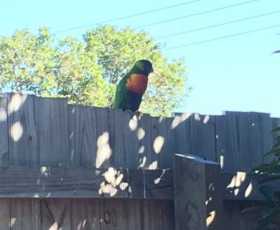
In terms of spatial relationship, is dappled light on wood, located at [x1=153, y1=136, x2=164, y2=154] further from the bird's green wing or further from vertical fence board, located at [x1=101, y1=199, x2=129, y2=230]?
the bird's green wing

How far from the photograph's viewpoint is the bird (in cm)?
567

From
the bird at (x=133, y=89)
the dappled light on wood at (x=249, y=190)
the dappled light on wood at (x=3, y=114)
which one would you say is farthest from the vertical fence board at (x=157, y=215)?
the bird at (x=133, y=89)

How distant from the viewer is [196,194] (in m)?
3.81

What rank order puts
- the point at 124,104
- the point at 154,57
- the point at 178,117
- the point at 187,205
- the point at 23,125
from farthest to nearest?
1. the point at 154,57
2. the point at 124,104
3. the point at 178,117
4. the point at 187,205
5. the point at 23,125

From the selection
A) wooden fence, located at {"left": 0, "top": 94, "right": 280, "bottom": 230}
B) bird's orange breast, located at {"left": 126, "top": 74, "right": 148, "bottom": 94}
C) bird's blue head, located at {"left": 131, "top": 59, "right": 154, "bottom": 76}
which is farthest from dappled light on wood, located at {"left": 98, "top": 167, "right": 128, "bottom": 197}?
bird's blue head, located at {"left": 131, "top": 59, "right": 154, "bottom": 76}

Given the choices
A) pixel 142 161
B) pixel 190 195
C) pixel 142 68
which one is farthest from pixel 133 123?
pixel 142 68

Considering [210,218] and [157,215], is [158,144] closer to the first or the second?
[157,215]

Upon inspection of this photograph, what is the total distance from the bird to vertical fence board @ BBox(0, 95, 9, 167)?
6.90ft

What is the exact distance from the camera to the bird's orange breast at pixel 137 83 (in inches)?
242

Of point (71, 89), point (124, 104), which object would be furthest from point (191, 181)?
point (71, 89)

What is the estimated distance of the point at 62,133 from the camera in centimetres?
353

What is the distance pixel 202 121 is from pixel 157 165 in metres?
0.48

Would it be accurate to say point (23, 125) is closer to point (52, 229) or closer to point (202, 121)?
point (52, 229)

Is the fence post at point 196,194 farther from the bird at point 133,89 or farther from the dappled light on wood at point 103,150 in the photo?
the bird at point 133,89
